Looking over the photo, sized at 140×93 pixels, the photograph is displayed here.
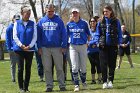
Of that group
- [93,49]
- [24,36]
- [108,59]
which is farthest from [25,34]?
[93,49]

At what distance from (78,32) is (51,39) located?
2.43 feet

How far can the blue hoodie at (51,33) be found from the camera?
9797 millimetres

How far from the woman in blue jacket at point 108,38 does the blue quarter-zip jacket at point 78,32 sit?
42 centimetres

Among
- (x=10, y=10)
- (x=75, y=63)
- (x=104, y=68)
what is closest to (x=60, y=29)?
(x=75, y=63)

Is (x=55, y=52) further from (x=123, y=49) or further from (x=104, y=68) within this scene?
(x=123, y=49)

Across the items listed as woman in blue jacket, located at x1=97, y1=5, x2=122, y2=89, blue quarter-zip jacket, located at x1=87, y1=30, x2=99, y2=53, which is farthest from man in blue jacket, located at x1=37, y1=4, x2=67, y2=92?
blue quarter-zip jacket, located at x1=87, y1=30, x2=99, y2=53

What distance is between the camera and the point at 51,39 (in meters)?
9.78

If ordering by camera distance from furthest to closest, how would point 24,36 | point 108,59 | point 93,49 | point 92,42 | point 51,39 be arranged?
point 93,49, point 92,42, point 108,59, point 51,39, point 24,36

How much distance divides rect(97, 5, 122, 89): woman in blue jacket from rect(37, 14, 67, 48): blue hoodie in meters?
1.02

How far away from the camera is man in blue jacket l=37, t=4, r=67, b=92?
32.2ft

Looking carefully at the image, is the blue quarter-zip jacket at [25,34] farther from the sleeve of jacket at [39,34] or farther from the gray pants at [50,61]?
the gray pants at [50,61]

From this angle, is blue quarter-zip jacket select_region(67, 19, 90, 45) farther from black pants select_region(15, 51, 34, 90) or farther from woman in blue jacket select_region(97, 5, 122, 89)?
black pants select_region(15, 51, 34, 90)

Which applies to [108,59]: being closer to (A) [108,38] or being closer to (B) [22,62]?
(A) [108,38]

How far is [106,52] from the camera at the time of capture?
10.3 meters
